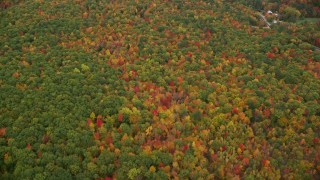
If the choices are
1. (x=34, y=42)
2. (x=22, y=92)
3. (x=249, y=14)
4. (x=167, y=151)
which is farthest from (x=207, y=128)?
(x=249, y=14)

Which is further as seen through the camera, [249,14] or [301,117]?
[249,14]

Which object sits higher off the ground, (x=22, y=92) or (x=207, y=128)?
(x=22, y=92)

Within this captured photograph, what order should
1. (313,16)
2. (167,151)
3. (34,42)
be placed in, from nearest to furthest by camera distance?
(167,151) < (34,42) < (313,16)

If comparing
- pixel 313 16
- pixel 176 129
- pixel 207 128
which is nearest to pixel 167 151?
pixel 176 129

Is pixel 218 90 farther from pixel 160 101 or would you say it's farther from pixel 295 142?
pixel 295 142

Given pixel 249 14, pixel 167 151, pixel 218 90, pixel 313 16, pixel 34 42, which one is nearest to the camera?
pixel 167 151

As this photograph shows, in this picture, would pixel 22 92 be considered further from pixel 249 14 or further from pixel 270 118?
pixel 249 14
